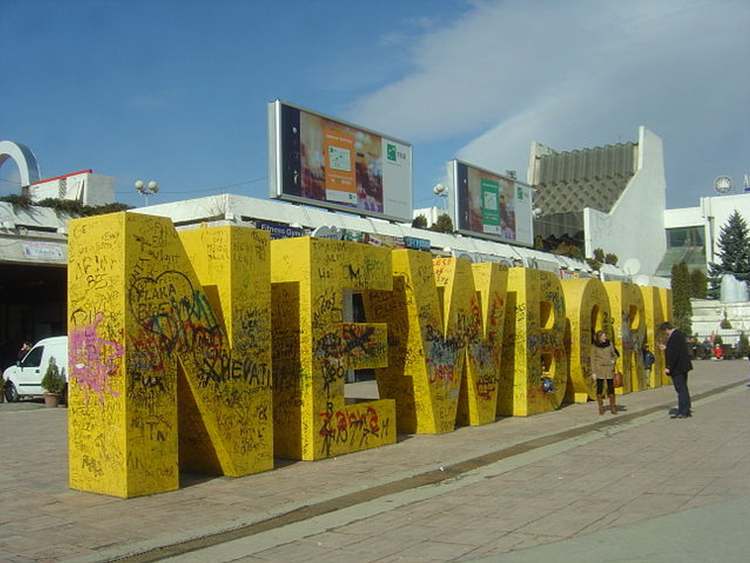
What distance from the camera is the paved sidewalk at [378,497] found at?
7.22 meters

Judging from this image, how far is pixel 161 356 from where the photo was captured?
9.48 metres

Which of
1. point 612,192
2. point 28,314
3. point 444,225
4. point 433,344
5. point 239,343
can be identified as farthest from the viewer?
point 612,192

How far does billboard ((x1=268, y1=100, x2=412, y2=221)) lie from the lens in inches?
906

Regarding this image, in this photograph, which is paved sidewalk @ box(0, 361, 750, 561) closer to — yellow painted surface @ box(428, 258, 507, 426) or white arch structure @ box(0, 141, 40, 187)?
yellow painted surface @ box(428, 258, 507, 426)

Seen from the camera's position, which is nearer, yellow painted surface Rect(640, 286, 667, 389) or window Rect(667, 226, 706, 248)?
yellow painted surface Rect(640, 286, 667, 389)

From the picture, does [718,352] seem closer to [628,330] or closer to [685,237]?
[628,330]

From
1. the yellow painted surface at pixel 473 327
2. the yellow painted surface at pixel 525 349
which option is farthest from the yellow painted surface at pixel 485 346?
the yellow painted surface at pixel 525 349

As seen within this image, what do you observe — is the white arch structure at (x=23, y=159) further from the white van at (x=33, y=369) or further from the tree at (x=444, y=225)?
the tree at (x=444, y=225)

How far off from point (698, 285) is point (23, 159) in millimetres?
52353

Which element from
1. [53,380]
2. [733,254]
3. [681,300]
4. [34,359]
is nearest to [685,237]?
[733,254]

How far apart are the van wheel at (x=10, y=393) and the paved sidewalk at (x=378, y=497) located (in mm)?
10453

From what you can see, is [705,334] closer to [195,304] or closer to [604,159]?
[604,159]

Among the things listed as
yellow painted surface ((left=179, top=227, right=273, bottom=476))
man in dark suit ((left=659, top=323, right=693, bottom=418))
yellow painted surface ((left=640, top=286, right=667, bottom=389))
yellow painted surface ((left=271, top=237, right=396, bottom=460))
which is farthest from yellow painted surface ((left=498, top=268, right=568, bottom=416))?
yellow painted surface ((left=640, top=286, right=667, bottom=389))

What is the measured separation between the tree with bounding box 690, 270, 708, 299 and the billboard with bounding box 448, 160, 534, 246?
29482 millimetres
